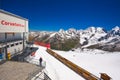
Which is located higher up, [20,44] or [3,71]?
[20,44]

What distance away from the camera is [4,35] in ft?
77.8

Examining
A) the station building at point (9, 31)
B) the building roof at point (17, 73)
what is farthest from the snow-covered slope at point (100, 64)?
the station building at point (9, 31)

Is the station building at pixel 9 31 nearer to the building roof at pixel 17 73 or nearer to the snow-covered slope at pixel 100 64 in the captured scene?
the building roof at pixel 17 73

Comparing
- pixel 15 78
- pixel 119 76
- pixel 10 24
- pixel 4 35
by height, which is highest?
pixel 10 24

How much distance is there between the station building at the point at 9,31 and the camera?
21062mm

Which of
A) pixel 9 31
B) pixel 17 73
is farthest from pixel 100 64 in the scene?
pixel 9 31

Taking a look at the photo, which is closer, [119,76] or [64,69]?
[119,76]

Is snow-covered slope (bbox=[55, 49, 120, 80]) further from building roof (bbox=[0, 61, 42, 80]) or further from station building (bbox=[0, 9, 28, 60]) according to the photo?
station building (bbox=[0, 9, 28, 60])

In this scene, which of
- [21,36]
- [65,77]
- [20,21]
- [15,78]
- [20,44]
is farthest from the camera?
[21,36]

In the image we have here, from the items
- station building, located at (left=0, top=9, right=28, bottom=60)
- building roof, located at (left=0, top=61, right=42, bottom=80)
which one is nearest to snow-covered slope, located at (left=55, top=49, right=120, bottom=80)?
building roof, located at (left=0, top=61, right=42, bottom=80)

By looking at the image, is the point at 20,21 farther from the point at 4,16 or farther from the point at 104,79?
the point at 104,79

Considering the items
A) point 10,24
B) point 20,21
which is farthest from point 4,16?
point 20,21

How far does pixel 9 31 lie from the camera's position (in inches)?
912

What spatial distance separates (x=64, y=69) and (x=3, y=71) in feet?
33.5
